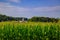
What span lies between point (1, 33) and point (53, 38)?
2485 millimetres

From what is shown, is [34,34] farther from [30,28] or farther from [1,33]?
[1,33]

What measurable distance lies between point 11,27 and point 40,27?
1.41m

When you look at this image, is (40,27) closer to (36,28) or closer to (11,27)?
(36,28)

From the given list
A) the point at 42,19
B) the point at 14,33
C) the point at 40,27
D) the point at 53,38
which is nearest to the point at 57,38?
the point at 53,38

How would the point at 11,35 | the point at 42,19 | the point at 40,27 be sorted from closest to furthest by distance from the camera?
1. the point at 11,35
2. the point at 40,27
3. the point at 42,19

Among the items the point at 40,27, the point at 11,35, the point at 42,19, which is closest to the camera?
the point at 11,35

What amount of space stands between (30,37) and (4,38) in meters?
1.19

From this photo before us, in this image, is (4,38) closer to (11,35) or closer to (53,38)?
(11,35)

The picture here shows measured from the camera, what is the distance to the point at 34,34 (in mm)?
9914

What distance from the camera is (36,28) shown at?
10.2m

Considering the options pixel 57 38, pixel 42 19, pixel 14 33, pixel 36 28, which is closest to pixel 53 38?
pixel 57 38

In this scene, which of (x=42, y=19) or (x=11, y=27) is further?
(x=42, y=19)

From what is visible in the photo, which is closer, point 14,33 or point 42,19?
point 14,33

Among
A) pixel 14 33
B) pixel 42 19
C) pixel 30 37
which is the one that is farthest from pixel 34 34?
pixel 42 19
